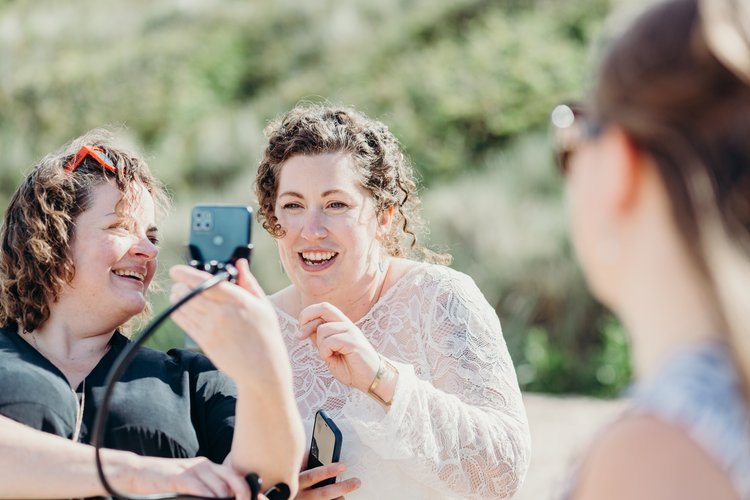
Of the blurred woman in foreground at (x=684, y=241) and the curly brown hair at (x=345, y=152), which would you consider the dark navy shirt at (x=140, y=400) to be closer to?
the curly brown hair at (x=345, y=152)

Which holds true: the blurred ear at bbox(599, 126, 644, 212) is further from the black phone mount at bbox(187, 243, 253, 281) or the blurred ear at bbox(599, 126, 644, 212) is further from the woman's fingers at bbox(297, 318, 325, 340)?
the woman's fingers at bbox(297, 318, 325, 340)

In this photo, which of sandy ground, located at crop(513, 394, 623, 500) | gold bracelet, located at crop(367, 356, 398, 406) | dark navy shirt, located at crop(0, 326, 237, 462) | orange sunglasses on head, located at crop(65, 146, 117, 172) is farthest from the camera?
sandy ground, located at crop(513, 394, 623, 500)

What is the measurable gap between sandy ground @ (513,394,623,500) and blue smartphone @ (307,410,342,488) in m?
3.67

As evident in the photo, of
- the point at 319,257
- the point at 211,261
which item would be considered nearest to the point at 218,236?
the point at 211,261

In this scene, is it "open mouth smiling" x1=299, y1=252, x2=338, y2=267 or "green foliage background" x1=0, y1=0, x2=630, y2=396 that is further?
"green foliage background" x1=0, y1=0, x2=630, y2=396

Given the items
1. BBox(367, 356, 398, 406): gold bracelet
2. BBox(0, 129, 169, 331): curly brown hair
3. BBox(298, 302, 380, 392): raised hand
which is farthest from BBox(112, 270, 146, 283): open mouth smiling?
A: BBox(367, 356, 398, 406): gold bracelet

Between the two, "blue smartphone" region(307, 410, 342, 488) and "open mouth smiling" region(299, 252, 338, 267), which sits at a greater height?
"open mouth smiling" region(299, 252, 338, 267)

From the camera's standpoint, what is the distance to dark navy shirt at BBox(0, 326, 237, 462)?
7.51ft

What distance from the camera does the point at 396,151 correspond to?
3244 millimetres

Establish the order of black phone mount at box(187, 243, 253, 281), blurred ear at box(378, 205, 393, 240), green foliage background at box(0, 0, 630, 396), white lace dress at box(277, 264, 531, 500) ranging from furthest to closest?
green foliage background at box(0, 0, 630, 396) → blurred ear at box(378, 205, 393, 240) → white lace dress at box(277, 264, 531, 500) → black phone mount at box(187, 243, 253, 281)

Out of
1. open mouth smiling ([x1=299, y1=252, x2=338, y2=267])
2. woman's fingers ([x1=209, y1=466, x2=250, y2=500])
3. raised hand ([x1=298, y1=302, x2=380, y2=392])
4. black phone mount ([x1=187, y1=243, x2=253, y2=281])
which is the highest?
black phone mount ([x1=187, y1=243, x2=253, y2=281])

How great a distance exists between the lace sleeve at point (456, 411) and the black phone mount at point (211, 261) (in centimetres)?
70

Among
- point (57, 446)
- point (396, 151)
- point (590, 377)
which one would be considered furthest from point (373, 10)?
point (57, 446)

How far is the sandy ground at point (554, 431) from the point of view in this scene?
6.22m
